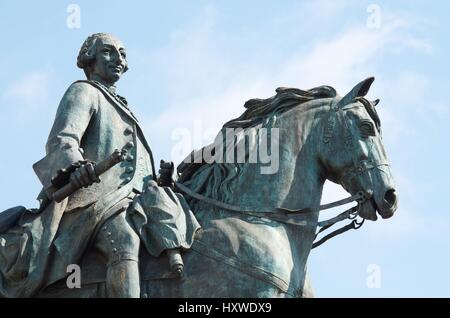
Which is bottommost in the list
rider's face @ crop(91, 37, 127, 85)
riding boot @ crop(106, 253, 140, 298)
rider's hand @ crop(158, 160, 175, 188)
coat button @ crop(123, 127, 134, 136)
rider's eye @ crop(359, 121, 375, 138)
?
riding boot @ crop(106, 253, 140, 298)

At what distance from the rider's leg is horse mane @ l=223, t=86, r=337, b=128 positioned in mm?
1954

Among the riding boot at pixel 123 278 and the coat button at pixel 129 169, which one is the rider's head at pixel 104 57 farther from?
the riding boot at pixel 123 278

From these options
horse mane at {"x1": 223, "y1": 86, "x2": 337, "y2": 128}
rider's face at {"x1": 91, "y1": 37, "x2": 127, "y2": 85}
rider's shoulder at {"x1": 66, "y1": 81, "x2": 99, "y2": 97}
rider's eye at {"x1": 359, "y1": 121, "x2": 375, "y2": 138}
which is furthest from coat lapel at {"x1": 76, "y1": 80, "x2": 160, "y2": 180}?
rider's eye at {"x1": 359, "y1": 121, "x2": 375, "y2": 138}

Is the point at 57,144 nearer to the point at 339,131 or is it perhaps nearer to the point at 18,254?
the point at 18,254

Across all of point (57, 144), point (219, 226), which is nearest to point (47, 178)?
point (57, 144)

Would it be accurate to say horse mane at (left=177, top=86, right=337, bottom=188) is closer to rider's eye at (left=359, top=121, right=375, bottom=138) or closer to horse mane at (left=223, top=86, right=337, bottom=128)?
horse mane at (left=223, top=86, right=337, bottom=128)

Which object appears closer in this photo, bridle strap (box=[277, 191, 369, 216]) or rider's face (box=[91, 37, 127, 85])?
bridle strap (box=[277, 191, 369, 216])

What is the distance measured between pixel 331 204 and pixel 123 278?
253 centimetres

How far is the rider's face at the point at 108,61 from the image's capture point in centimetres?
2039

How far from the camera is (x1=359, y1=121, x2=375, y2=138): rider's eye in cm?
1930

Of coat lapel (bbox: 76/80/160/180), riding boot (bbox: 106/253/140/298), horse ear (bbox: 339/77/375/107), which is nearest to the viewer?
riding boot (bbox: 106/253/140/298)

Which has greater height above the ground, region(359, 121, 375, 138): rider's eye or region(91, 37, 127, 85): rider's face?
region(91, 37, 127, 85): rider's face
